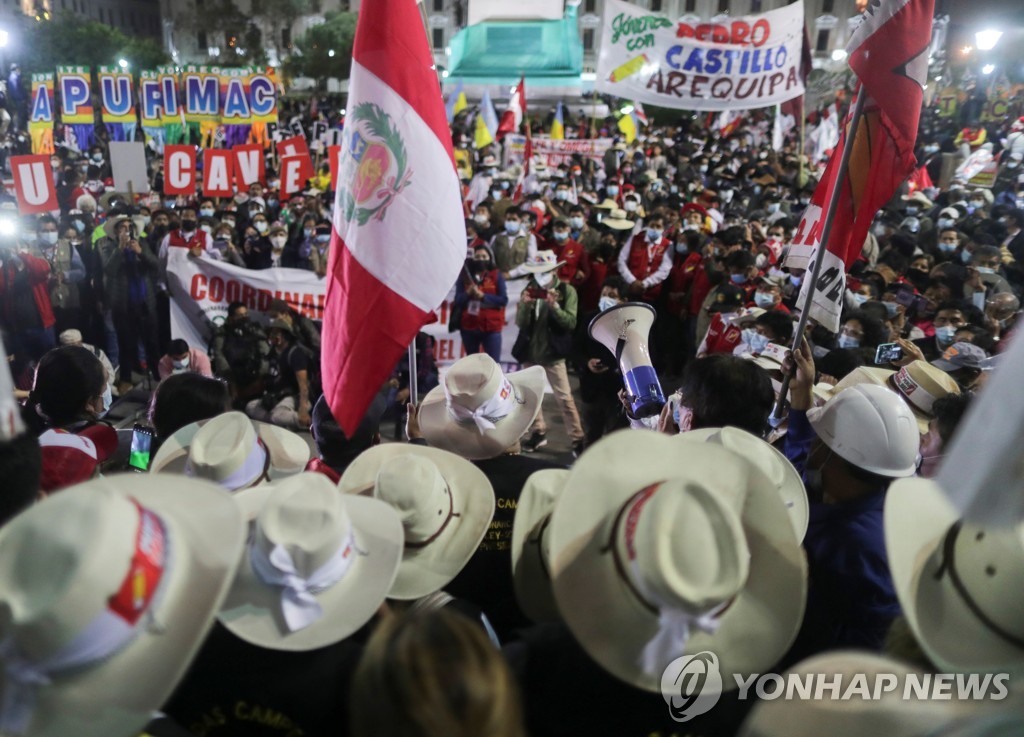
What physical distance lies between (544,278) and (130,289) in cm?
453

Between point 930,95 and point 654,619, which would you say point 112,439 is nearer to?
point 654,619

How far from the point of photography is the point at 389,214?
3.05 meters

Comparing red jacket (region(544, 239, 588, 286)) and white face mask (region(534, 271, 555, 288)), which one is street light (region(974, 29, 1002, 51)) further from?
white face mask (region(534, 271, 555, 288))

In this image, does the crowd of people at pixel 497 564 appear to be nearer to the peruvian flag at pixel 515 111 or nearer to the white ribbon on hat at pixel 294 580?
the white ribbon on hat at pixel 294 580

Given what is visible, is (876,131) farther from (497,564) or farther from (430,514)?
(430,514)

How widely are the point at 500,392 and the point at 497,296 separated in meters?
4.03

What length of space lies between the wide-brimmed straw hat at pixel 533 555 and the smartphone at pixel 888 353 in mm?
3483

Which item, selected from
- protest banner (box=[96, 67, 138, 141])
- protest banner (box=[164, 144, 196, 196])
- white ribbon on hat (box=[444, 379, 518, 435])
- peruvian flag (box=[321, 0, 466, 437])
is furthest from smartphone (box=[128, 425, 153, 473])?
protest banner (box=[96, 67, 138, 141])

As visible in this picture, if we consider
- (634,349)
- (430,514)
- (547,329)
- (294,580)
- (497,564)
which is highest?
(294,580)

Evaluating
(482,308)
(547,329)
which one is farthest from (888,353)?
(482,308)

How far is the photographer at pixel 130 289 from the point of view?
7.45 m

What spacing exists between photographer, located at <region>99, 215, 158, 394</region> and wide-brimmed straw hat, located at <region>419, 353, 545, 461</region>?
5693 mm

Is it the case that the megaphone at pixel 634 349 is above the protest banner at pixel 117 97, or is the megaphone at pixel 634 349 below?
below

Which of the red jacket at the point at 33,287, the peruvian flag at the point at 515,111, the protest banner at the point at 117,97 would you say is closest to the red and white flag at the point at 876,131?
the red jacket at the point at 33,287
